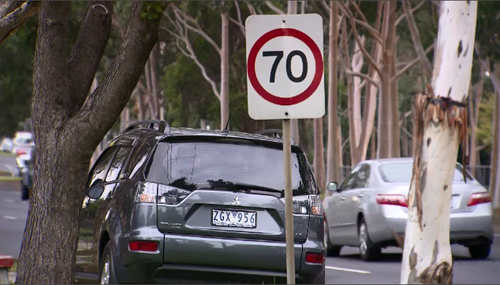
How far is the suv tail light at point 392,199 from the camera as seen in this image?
14.1 m

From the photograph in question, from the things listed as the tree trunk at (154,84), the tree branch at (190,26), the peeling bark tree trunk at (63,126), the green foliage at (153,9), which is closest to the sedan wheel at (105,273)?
the peeling bark tree trunk at (63,126)

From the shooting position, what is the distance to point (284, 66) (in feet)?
21.5

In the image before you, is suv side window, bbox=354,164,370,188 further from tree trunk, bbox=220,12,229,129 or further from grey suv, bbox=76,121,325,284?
tree trunk, bbox=220,12,229,129

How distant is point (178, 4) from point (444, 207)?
3429 centimetres

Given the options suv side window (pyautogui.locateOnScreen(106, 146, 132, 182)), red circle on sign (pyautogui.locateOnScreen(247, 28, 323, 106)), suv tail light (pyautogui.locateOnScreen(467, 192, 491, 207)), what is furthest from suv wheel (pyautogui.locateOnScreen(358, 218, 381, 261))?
red circle on sign (pyautogui.locateOnScreen(247, 28, 323, 106))

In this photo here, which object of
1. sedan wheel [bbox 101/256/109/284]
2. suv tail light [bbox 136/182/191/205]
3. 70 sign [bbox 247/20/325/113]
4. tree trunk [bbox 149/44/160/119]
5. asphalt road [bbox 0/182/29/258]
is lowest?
asphalt road [bbox 0/182/29/258]

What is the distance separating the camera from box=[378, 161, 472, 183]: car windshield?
14.7 m

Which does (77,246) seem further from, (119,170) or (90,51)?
(90,51)

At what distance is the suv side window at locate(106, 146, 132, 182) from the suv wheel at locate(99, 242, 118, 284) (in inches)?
29.5

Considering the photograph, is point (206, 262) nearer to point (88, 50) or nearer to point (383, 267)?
point (88, 50)

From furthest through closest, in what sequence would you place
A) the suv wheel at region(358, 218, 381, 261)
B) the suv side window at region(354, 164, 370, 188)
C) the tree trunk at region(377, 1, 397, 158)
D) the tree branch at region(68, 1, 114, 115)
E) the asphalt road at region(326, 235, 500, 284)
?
the tree trunk at region(377, 1, 397, 158), the suv side window at region(354, 164, 370, 188), the suv wheel at region(358, 218, 381, 261), the asphalt road at region(326, 235, 500, 284), the tree branch at region(68, 1, 114, 115)

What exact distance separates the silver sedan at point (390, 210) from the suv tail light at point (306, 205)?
560 cm

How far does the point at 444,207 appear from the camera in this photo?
226 inches

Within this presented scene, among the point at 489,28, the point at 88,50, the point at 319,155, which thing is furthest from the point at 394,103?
the point at 88,50
